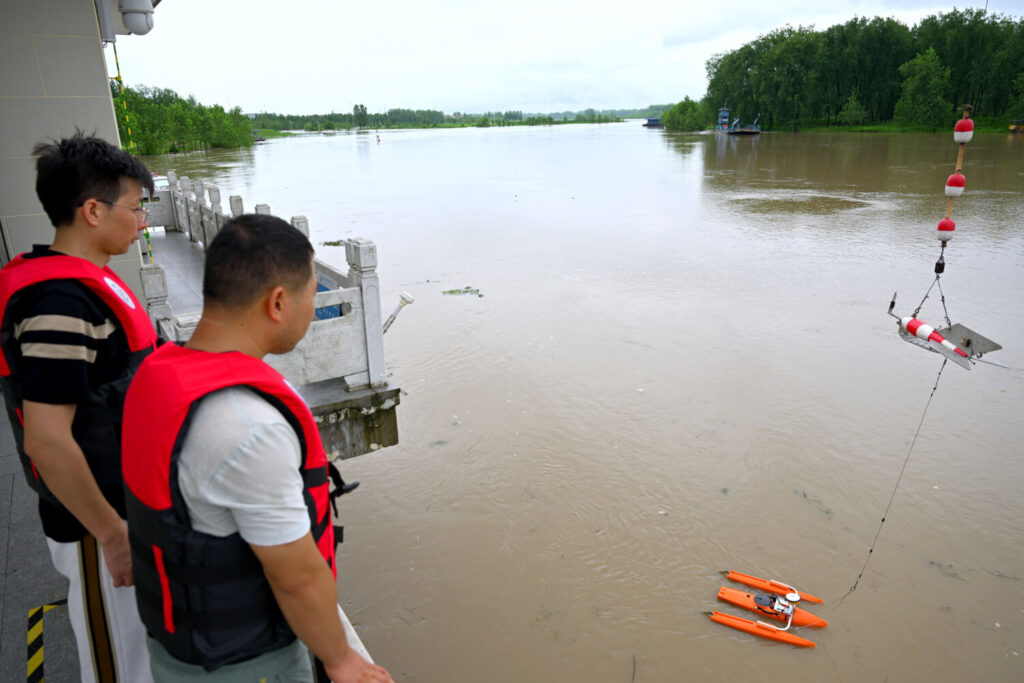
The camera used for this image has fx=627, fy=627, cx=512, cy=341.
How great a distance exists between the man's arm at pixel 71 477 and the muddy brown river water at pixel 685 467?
2.48 meters

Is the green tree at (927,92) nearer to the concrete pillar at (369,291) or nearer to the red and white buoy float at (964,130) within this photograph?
the red and white buoy float at (964,130)

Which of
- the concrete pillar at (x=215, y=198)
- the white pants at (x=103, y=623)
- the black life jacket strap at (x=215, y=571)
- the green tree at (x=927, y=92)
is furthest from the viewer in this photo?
the green tree at (x=927, y=92)

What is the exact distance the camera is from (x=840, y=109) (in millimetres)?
60969

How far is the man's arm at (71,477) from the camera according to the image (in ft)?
5.39

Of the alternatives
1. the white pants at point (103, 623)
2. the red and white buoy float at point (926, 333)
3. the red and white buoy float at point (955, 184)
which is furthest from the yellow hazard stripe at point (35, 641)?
the red and white buoy float at point (955, 184)

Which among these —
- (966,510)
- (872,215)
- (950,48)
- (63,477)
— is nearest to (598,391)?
(966,510)

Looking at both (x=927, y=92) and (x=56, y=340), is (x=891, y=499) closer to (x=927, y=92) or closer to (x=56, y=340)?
(x=56, y=340)

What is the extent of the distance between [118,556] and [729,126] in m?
74.6

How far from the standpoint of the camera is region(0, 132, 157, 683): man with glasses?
165 cm

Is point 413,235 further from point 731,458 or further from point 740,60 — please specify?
point 740,60

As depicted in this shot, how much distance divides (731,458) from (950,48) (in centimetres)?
5707

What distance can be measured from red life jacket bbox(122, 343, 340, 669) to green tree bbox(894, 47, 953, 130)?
57.2 m

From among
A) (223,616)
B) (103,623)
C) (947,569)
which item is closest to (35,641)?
(103,623)

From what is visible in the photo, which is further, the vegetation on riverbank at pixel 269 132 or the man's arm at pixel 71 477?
the vegetation on riverbank at pixel 269 132
